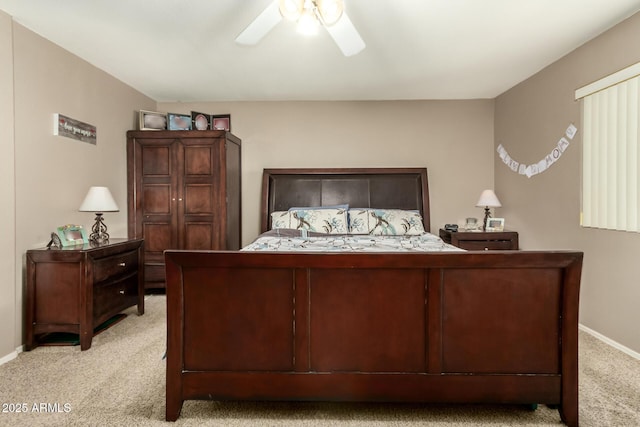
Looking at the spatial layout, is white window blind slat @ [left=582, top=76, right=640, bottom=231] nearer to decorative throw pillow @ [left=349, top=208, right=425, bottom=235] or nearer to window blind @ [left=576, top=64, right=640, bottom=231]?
window blind @ [left=576, top=64, right=640, bottom=231]

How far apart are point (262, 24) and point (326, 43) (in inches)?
35.2

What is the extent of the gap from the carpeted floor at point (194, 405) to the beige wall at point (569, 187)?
18.9 inches

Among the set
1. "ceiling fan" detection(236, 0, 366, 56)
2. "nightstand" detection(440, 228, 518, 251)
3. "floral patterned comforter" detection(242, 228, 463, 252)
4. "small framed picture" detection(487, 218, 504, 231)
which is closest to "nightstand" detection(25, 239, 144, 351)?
"floral patterned comforter" detection(242, 228, 463, 252)

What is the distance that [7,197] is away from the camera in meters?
2.54

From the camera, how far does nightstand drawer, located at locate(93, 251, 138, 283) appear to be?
9.36 feet

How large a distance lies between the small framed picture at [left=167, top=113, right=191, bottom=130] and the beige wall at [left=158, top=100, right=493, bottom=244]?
46.3 inches

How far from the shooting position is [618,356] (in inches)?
101

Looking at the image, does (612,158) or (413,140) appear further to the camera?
(413,140)

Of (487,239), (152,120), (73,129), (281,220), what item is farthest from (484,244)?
(73,129)

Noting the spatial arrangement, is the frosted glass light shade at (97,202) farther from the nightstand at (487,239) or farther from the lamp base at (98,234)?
the nightstand at (487,239)

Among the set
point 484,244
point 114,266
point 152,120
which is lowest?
point 114,266

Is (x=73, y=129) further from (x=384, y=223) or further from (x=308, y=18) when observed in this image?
(x=384, y=223)

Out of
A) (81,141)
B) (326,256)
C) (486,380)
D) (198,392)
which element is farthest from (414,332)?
(81,141)

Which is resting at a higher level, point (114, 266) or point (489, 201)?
point (489, 201)
